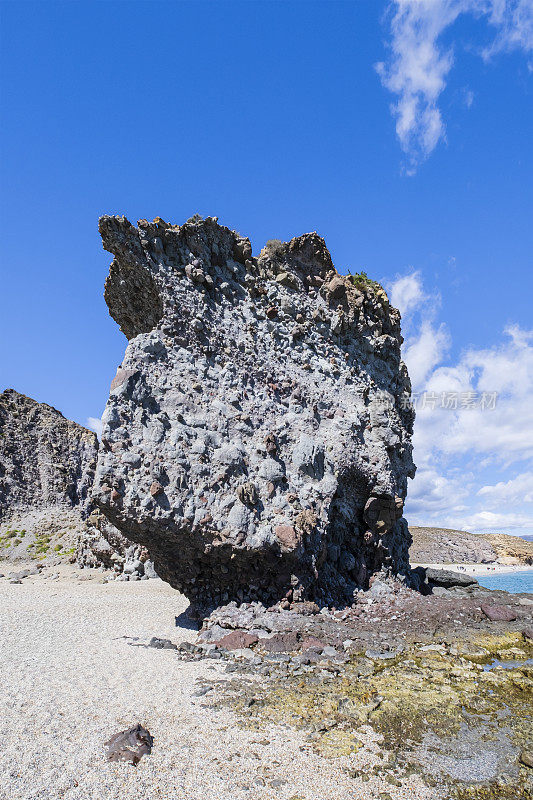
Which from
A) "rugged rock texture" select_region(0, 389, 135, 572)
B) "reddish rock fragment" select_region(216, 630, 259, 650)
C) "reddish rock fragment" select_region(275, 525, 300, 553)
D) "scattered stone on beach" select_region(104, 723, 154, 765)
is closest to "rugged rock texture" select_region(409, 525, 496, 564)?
"rugged rock texture" select_region(0, 389, 135, 572)

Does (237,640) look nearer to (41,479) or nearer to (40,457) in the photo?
(41,479)

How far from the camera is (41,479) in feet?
125

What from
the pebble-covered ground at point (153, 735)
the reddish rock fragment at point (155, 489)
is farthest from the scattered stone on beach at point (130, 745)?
the reddish rock fragment at point (155, 489)

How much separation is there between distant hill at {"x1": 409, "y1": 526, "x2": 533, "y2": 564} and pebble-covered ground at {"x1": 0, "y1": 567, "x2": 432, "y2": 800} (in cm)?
6206

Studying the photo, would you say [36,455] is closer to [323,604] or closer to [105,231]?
[105,231]

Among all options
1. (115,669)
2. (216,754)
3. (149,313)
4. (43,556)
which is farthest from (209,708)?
(43,556)

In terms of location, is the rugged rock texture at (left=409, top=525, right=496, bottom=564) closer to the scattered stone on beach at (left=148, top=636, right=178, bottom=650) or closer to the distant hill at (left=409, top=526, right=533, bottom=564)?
the distant hill at (left=409, top=526, right=533, bottom=564)

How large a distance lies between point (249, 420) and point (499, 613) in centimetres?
1002

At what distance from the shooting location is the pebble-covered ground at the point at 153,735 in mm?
4957

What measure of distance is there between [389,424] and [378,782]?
42.8 ft

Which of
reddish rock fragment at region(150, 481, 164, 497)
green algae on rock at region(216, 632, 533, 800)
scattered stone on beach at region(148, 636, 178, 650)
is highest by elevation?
reddish rock fragment at region(150, 481, 164, 497)

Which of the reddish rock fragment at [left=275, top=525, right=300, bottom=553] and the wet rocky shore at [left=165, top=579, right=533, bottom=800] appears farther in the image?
the reddish rock fragment at [left=275, top=525, right=300, bottom=553]

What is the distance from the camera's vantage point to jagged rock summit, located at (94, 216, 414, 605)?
12555 mm

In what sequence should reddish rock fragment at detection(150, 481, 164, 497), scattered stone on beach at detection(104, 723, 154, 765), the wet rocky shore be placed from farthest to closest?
reddish rock fragment at detection(150, 481, 164, 497) → the wet rocky shore → scattered stone on beach at detection(104, 723, 154, 765)
